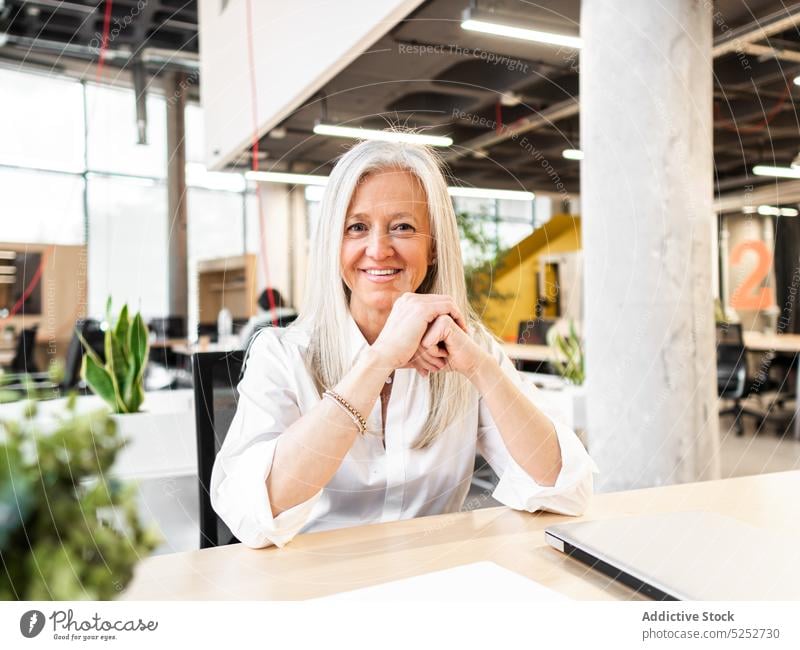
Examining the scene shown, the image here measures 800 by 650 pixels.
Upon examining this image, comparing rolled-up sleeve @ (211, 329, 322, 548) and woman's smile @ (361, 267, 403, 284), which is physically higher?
woman's smile @ (361, 267, 403, 284)

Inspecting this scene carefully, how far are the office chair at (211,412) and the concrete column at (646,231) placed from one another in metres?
0.45

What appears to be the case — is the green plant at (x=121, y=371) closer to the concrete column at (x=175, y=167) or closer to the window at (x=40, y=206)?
the concrete column at (x=175, y=167)

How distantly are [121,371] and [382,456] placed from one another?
78cm

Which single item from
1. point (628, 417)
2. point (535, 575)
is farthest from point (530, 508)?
→ point (628, 417)

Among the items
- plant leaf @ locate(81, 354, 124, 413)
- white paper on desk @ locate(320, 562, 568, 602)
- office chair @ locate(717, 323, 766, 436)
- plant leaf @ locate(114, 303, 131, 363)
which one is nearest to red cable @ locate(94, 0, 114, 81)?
white paper on desk @ locate(320, 562, 568, 602)

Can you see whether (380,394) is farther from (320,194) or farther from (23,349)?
(23,349)

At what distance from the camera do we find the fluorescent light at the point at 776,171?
652mm

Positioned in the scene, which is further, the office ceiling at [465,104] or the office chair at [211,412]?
the office chair at [211,412]

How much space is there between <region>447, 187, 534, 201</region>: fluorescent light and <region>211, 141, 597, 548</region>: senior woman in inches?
0.5

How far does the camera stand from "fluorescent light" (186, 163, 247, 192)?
1.95 ft

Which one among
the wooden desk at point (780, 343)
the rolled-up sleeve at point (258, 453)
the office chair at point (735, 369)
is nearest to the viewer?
the rolled-up sleeve at point (258, 453)

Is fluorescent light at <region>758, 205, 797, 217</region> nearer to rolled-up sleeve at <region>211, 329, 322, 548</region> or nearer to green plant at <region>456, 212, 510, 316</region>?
green plant at <region>456, 212, 510, 316</region>

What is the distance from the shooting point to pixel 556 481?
2.03ft

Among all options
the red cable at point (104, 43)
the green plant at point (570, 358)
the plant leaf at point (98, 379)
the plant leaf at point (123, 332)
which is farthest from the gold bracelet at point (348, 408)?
the green plant at point (570, 358)
